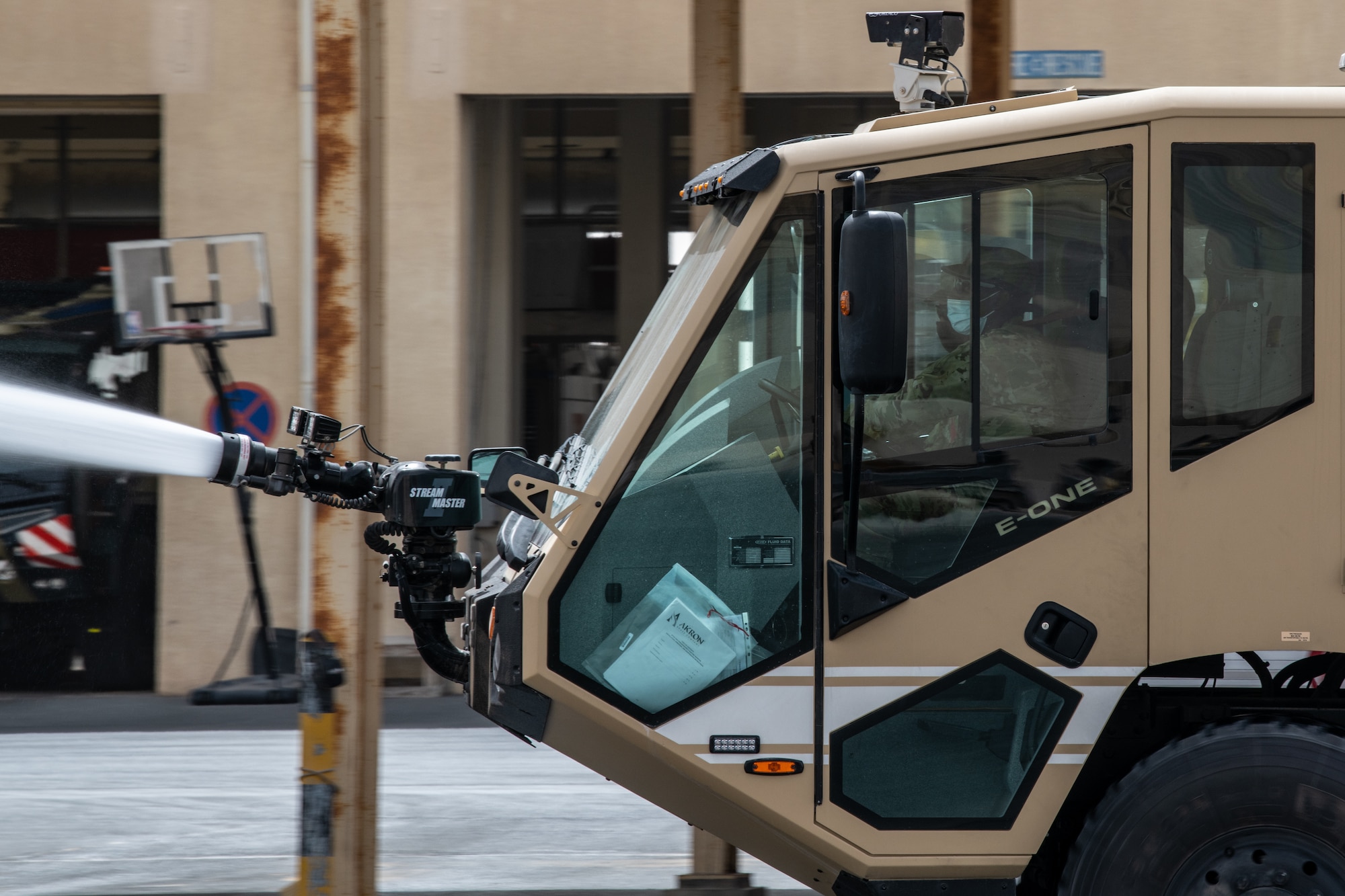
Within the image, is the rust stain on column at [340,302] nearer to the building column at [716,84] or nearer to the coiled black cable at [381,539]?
the coiled black cable at [381,539]

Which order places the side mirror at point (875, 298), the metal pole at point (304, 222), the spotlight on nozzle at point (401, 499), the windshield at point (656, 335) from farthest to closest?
the metal pole at point (304, 222)
the spotlight on nozzle at point (401, 499)
the windshield at point (656, 335)
the side mirror at point (875, 298)

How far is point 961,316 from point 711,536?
33.6 inches

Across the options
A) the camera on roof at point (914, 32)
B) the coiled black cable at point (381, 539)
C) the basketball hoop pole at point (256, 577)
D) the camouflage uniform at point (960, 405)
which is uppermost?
the camera on roof at point (914, 32)

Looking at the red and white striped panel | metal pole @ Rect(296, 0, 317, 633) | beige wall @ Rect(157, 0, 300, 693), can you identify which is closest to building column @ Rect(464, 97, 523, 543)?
metal pole @ Rect(296, 0, 317, 633)

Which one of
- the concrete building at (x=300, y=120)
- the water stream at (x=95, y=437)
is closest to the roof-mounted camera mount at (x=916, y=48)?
the water stream at (x=95, y=437)

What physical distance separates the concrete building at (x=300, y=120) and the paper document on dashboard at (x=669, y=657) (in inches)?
214

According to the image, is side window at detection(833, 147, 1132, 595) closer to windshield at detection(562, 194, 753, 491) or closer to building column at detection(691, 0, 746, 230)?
windshield at detection(562, 194, 753, 491)

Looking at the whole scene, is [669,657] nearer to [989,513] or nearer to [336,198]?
[989,513]

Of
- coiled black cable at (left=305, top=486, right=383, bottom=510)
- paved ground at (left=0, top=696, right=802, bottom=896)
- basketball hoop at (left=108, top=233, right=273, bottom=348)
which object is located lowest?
paved ground at (left=0, top=696, right=802, bottom=896)

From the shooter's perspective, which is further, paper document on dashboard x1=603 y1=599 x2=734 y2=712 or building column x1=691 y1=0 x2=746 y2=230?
building column x1=691 y1=0 x2=746 y2=230

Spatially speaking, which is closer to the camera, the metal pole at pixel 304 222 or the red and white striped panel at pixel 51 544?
the metal pole at pixel 304 222

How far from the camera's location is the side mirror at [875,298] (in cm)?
305

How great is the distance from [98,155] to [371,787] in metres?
6.94

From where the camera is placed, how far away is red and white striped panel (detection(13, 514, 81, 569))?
9570mm
